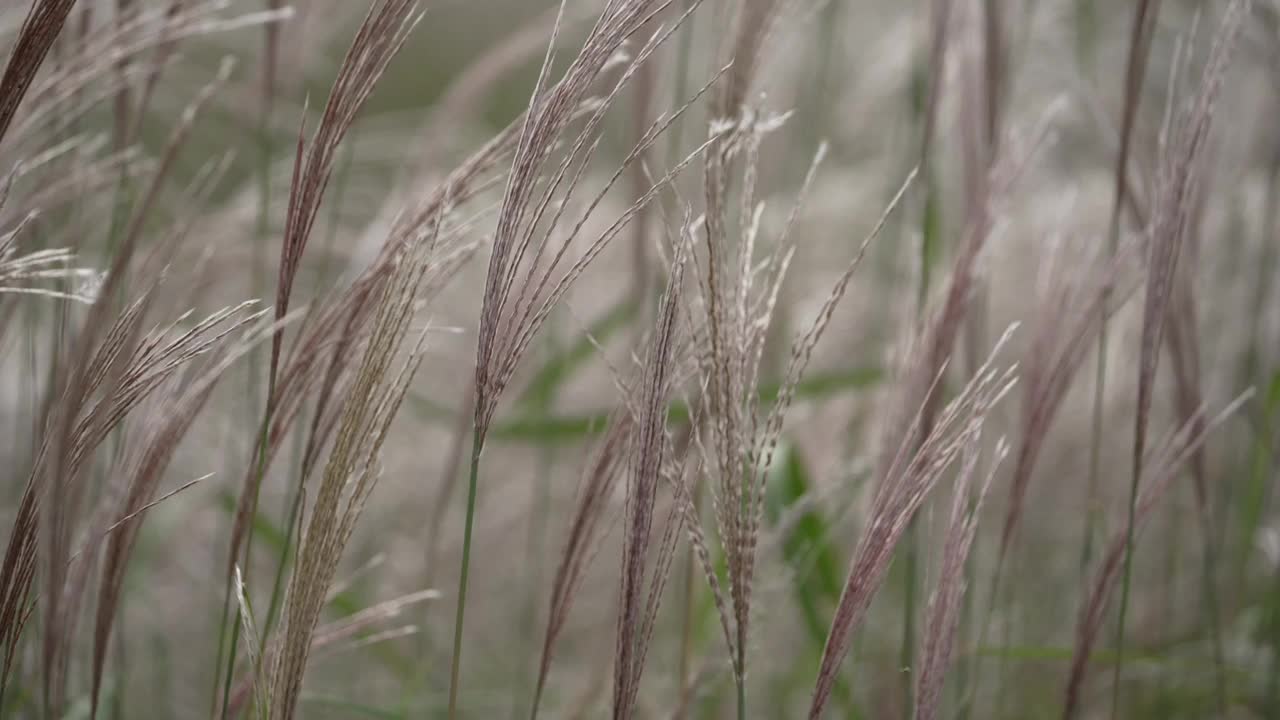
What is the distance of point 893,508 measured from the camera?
561mm

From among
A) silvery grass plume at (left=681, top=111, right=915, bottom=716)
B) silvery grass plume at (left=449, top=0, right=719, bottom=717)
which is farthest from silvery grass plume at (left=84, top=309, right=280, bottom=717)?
silvery grass plume at (left=681, top=111, right=915, bottom=716)

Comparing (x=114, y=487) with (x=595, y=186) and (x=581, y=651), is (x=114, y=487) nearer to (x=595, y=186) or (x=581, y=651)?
(x=581, y=651)

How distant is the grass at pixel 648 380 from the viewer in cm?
56

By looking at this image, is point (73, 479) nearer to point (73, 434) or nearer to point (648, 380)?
point (73, 434)

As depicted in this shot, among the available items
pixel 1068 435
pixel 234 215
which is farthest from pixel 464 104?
pixel 1068 435

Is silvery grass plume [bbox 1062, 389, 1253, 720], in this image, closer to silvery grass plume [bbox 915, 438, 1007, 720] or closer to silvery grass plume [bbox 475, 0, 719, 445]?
silvery grass plume [bbox 915, 438, 1007, 720]

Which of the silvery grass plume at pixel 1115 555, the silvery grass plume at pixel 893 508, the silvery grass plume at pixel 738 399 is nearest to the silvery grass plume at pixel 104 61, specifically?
the silvery grass plume at pixel 738 399

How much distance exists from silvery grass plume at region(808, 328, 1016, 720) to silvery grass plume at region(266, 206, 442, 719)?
0.81 ft

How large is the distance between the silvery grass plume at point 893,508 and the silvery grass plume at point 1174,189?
16cm

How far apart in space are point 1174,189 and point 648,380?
1.15 feet

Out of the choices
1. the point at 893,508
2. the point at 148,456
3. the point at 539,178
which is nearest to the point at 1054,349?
the point at 893,508

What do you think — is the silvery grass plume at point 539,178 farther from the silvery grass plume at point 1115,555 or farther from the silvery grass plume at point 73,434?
the silvery grass plume at point 1115,555

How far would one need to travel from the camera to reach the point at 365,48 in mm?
568

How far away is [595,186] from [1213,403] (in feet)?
4.11
